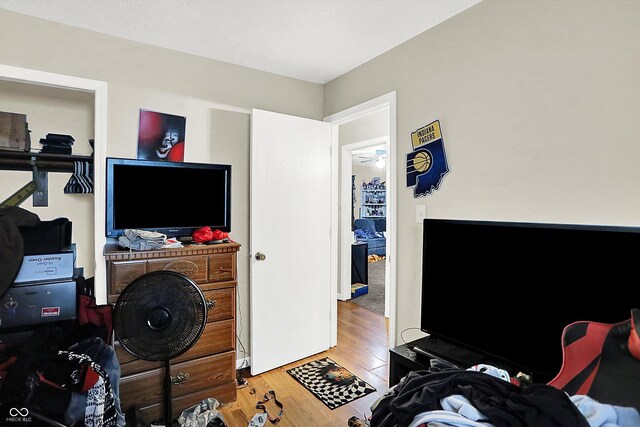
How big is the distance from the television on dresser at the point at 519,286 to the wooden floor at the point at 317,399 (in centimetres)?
77

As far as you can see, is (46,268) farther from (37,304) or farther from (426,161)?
(426,161)

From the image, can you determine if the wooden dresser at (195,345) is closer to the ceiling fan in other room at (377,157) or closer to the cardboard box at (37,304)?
the cardboard box at (37,304)

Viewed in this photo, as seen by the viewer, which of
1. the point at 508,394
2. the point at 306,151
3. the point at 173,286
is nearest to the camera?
the point at 508,394

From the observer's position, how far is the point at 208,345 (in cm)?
220

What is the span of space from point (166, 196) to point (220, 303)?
33.7 inches

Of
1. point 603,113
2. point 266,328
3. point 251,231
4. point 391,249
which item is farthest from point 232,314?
point 603,113

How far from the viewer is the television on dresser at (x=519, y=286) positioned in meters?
1.27

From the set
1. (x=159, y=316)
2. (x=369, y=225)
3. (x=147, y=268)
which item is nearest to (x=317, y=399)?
(x=159, y=316)

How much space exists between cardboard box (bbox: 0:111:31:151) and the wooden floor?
91.6 inches

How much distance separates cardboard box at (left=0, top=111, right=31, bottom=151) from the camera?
2.21m

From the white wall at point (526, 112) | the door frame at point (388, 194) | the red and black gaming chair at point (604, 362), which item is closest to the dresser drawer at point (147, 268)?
the door frame at point (388, 194)

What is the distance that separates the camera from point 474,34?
188 centimetres

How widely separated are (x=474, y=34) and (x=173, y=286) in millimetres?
2257

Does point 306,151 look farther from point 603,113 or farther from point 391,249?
point 603,113
